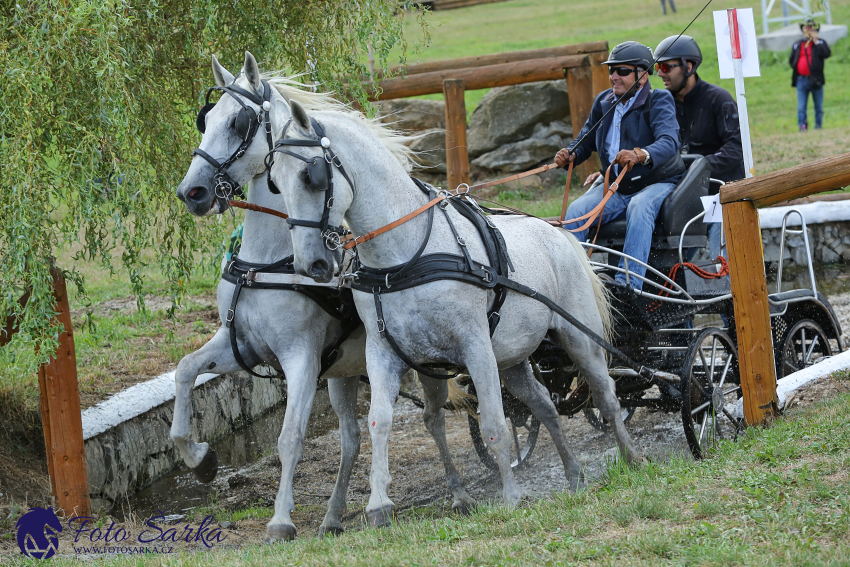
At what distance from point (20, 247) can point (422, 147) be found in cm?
1143

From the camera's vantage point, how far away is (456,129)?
11.2 metres

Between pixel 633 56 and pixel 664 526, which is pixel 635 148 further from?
pixel 664 526

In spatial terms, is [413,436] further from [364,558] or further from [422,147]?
[422,147]

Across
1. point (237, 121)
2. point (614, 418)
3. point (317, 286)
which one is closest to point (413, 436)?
point (614, 418)

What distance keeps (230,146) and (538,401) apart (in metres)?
2.37

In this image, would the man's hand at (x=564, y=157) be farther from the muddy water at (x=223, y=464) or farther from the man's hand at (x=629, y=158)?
the muddy water at (x=223, y=464)

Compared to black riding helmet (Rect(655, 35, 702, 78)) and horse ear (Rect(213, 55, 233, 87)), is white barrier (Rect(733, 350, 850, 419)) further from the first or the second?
horse ear (Rect(213, 55, 233, 87))

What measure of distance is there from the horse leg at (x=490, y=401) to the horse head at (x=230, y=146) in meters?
1.48

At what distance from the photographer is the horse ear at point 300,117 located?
4.11 meters

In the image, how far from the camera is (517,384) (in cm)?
544

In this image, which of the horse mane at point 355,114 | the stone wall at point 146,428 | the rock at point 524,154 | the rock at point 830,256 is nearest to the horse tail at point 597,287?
the horse mane at point 355,114

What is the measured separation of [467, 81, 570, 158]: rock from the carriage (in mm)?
8611

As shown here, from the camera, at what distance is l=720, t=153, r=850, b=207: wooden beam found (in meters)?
5.05

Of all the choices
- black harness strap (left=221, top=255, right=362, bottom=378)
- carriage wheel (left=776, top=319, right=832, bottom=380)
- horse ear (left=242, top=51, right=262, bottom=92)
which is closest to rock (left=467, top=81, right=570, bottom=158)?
carriage wheel (left=776, top=319, right=832, bottom=380)
